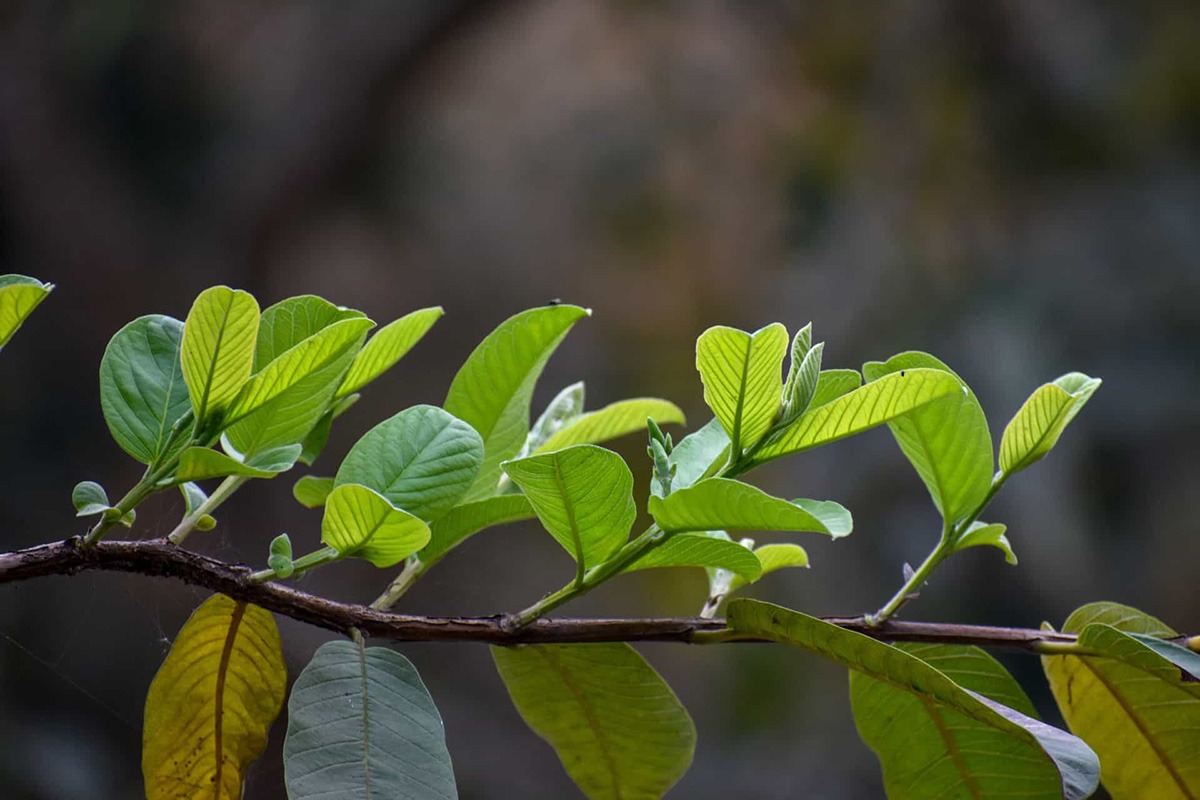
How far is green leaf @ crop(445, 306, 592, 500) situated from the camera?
450 mm

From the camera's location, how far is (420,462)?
381 mm

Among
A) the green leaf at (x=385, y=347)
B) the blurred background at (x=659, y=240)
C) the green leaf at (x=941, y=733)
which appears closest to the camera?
the green leaf at (x=941, y=733)

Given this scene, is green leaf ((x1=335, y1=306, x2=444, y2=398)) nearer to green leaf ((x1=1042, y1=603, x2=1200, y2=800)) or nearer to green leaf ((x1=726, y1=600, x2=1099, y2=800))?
green leaf ((x1=726, y1=600, x2=1099, y2=800))

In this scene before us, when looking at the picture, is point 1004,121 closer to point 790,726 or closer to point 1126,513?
point 1126,513

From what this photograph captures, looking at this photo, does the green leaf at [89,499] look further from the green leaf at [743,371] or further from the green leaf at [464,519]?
the green leaf at [743,371]

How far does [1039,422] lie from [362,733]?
31cm

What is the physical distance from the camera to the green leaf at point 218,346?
34 centimetres

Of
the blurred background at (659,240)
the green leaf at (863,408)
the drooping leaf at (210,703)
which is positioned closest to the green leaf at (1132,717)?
the green leaf at (863,408)

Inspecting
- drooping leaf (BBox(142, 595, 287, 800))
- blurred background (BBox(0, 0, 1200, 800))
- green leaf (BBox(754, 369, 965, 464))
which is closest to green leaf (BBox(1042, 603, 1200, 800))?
green leaf (BBox(754, 369, 965, 464))

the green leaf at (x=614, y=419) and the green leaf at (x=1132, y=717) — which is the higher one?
the green leaf at (x=614, y=419)

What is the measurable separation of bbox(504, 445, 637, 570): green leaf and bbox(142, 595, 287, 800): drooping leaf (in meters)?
0.14

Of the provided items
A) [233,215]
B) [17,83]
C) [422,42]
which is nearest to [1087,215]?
[422,42]

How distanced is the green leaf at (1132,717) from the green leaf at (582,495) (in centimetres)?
23

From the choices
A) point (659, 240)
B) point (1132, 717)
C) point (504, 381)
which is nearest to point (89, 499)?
point (504, 381)
